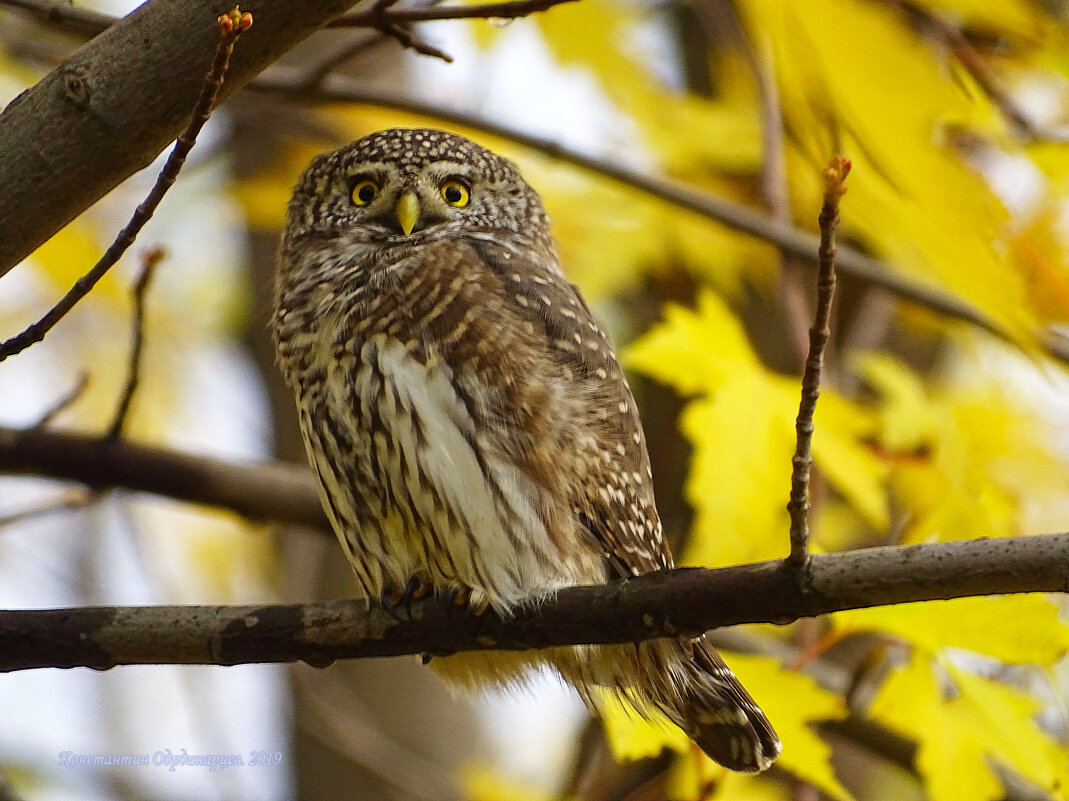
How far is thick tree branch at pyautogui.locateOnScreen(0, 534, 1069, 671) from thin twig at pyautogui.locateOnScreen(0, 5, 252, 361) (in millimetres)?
607

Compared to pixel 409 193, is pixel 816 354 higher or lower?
higher

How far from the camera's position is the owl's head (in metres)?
3.51

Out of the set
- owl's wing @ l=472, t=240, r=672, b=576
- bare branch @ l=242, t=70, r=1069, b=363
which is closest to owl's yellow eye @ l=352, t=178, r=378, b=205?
bare branch @ l=242, t=70, r=1069, b=363

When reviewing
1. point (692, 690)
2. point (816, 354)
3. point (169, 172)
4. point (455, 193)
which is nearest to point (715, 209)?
point (455, 193)

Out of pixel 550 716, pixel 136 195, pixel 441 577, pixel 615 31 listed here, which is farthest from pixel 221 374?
pixel 441 577

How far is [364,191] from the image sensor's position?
3.63 meters

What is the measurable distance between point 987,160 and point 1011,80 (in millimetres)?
364

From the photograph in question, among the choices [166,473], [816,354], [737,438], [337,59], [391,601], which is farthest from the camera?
[166,473]

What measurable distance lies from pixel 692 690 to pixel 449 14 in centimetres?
172

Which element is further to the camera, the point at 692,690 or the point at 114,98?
the point at 692,690

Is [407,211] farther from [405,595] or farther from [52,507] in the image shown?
[52,507]

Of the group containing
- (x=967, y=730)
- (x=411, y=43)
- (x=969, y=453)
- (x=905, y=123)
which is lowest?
(x=969, y=453)

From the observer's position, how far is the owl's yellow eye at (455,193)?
11.9ft

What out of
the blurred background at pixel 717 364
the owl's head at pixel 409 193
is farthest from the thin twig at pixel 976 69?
the owl's head at pixel 409 193
